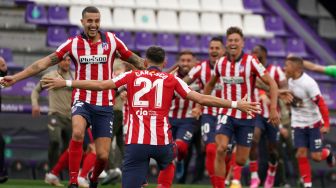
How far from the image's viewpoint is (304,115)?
15.8m

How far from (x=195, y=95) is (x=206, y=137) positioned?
5.28 meters

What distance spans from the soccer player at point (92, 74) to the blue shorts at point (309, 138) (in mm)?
4434

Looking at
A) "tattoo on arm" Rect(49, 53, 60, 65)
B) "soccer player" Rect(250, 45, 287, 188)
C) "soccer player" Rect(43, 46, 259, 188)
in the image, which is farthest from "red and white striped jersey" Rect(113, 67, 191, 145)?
"soccer player" Rect(250, 45, 287, 188)

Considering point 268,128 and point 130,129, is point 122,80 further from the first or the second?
point 268,128

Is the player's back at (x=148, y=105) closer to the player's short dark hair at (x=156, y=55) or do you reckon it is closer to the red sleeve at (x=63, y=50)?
the player's short dark hair at (x=156, y=55)

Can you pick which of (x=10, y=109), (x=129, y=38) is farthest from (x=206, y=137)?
(x=129, y=38)

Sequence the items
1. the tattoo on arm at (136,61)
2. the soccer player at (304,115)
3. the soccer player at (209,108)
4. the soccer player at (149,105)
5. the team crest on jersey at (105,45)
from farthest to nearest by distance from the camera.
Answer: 1. the soccer player at (304,115)
2. the soccer player at (209,108)
3. the tattoo on arm at (136,61)
4. the team crest on jersey at (105,45)
5. the soccer player at (149,105)

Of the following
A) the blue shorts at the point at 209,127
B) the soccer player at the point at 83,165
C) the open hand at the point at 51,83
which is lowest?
the soccer player at the point at 83,165

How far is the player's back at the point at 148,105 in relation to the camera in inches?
389

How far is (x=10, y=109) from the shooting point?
18.7 m

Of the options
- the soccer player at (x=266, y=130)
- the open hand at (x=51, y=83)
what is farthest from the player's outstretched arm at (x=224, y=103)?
the soccer player at (x=266, y=130)

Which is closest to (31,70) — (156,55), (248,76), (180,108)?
(156,55)

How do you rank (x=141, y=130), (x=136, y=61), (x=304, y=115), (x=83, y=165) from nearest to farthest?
1. (x=141, y=130)
2. (x=136, y=61)
3. (x=83, y=165)
4. (x=304, y=115)

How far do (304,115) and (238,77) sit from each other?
2.63 m
